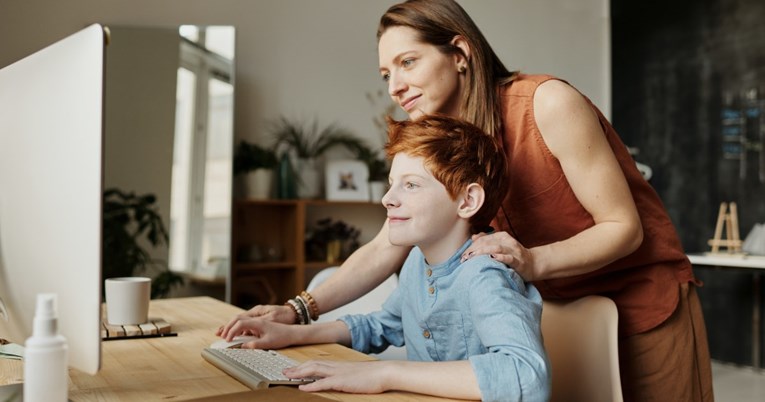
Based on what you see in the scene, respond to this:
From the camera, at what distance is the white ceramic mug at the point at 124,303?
61.5 inches

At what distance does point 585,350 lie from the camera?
1.33 m

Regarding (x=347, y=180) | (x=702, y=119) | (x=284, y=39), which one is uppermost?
(x=284, y=39)

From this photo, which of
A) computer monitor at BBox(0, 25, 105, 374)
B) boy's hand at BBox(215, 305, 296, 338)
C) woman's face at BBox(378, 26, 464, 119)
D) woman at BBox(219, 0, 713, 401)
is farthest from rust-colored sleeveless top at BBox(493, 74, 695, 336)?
computer monitor at BBox(0, 25, 105, 374)

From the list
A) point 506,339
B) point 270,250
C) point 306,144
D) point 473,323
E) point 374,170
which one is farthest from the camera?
point 374,170

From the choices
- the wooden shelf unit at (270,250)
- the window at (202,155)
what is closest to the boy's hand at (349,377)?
the window at (202,155)

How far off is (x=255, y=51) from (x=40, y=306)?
446 cm

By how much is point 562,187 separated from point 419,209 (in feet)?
1.15

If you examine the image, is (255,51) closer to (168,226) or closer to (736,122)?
(168,226)

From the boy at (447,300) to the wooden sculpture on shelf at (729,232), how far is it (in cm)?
374

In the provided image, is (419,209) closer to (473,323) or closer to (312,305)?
(473,323)

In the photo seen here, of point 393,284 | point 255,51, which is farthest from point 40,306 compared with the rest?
point 255,51

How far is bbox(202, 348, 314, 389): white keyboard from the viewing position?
3.29ft

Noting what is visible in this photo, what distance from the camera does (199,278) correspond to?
4.51 m

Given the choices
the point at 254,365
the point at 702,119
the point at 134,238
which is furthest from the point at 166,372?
the point at 702,119
